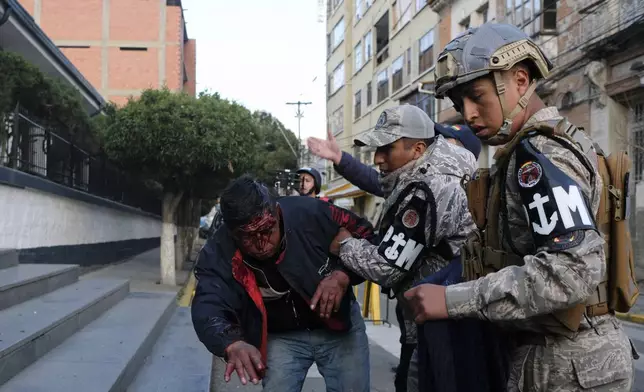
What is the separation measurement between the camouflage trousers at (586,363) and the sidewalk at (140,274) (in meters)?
9.92

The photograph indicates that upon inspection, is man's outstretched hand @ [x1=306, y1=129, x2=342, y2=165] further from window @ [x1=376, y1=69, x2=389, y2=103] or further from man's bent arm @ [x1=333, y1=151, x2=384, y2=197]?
window @ [x1=376, y1=69, x2=389, y2=103]

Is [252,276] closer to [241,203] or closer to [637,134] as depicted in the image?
[241,203]

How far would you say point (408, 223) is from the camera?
2.35 m

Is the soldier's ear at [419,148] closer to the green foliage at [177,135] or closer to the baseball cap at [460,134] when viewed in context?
the baseball cap at [460,134]

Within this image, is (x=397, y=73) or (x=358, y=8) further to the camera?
(x=358, y=8)

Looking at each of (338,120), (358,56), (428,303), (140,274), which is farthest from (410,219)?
(338,120)

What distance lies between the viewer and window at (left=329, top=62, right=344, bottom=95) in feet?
137

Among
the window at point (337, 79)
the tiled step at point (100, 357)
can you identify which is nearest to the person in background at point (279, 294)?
the tiled step at point (100, 357)

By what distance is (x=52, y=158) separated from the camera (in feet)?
34.4

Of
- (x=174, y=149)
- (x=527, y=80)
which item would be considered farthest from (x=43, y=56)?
(x=527, y=80)

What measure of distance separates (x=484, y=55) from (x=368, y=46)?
116 feet


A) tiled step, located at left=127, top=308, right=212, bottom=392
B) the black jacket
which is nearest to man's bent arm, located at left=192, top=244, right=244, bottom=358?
the black jacket

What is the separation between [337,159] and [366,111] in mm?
32590

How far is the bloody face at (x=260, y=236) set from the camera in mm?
2670
